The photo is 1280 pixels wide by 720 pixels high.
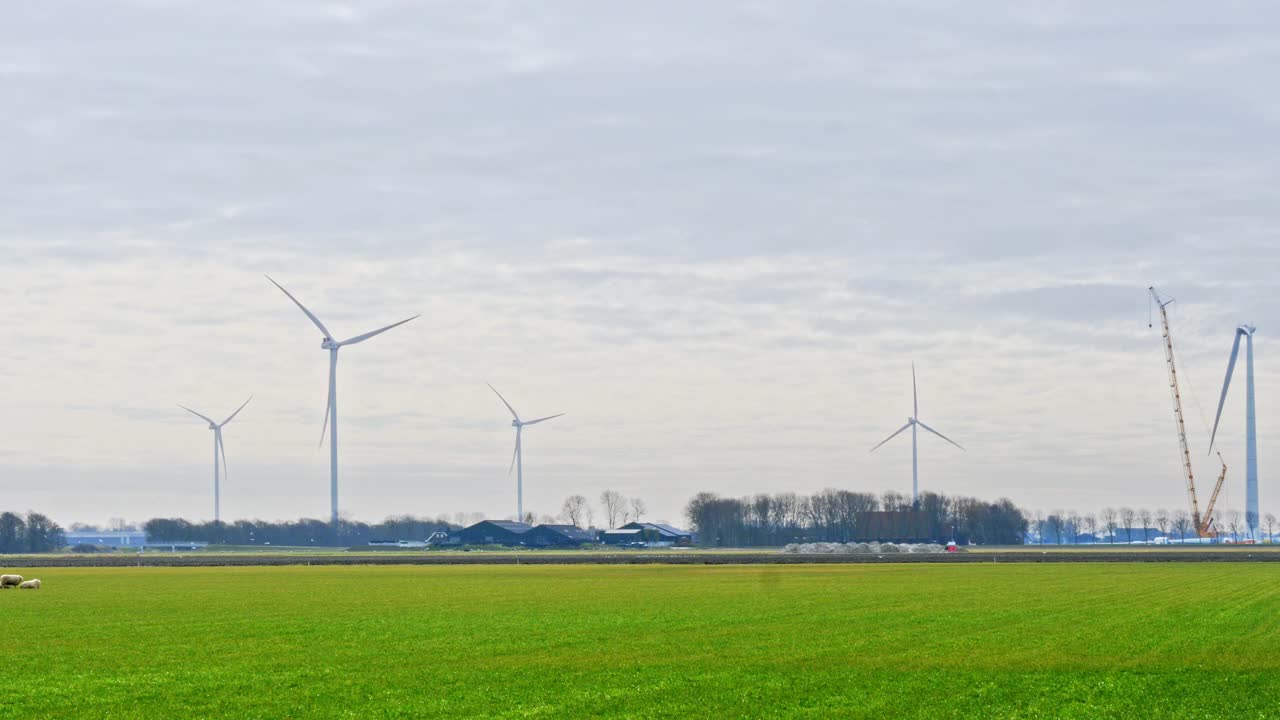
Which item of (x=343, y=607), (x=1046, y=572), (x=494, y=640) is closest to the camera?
(x=494, y=640)

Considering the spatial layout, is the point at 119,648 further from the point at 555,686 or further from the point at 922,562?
the point at 922,562

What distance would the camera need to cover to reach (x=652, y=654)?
38094mm

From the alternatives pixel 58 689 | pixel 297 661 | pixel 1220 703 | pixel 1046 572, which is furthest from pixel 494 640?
pixel 1046 572

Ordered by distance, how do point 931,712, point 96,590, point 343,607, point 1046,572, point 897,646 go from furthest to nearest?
1. point 1046,572
2. point 96,590
3. point 343,607
4. point 897,646
5. point 931,712

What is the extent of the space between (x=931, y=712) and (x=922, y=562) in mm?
106991

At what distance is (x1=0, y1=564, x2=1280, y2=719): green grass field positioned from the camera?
28375 millimetres

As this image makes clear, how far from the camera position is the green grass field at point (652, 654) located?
93.1 ft

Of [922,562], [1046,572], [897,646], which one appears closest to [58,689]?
[897,646]

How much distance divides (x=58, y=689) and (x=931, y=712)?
60.2 feet

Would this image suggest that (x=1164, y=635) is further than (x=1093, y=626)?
No

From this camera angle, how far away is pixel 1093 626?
46875mm

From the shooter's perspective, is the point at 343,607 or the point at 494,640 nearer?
the point at 494,640

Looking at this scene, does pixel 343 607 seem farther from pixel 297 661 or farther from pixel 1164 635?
pixel 1164 635

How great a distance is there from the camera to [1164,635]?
4294 cm
